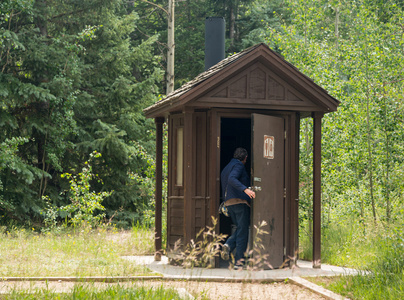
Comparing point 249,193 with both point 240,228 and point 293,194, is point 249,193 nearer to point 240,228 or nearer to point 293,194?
point 240,228

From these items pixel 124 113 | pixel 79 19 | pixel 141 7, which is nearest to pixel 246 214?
pixel 124 113

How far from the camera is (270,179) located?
9.65 metres

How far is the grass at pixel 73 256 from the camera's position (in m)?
8.68

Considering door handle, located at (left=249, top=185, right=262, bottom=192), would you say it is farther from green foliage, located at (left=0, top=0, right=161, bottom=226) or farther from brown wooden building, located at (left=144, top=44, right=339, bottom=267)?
green foliage, located at (left=0, top=0, right=161, bottom=226)

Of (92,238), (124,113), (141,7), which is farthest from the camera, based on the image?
(141,7)

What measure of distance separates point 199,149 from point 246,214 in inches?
55.5

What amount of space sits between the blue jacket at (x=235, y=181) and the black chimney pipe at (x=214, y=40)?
3.47 metres

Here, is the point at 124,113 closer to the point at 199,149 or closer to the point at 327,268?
the point at 199,149

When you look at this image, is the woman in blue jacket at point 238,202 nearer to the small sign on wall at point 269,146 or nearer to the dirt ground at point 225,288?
the small sign on wall at point 269,146

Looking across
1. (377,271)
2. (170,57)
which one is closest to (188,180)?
(377,271)

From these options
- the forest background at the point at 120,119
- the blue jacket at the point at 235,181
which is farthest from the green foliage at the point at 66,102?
the blue jacket at the point at 235,181

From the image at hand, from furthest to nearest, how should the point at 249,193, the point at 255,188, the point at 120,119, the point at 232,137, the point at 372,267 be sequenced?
the point at 120,119
the point at 232,137
the point at 255,188
the point at 249,193
the point at 372,267

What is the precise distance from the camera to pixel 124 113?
18.9 meters

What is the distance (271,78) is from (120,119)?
31.0ft
